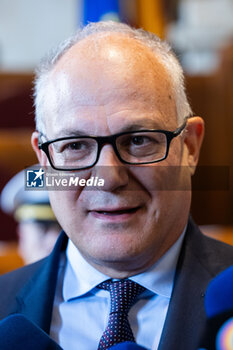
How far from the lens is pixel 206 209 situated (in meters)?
2.13

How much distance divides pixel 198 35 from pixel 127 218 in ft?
9.20

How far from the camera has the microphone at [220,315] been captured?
0.54m

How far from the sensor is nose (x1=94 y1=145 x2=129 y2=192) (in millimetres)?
780

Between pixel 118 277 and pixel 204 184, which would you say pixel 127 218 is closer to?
pixel 118 277

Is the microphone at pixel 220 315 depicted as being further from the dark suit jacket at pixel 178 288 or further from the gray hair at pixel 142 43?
the gray hair at pixel 142 43

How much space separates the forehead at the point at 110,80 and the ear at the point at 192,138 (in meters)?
0.08

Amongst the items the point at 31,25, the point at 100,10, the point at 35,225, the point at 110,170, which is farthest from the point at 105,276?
the point at 31,25

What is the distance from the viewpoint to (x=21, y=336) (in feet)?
2.12

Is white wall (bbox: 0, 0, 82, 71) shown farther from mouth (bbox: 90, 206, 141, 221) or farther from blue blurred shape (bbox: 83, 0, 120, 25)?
mouth (bbox: 90, 206, 141, 221)

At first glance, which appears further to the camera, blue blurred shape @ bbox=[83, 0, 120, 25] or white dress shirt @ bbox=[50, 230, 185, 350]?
blue blurred shape @ bbox=[83, 0, 120, 25]

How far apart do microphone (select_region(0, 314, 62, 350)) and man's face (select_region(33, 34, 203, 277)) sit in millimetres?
177

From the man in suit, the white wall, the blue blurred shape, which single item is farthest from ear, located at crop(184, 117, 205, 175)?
the white wall

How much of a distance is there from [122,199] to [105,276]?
0.15 m

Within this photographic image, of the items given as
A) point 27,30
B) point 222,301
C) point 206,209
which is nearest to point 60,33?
point 27,30
